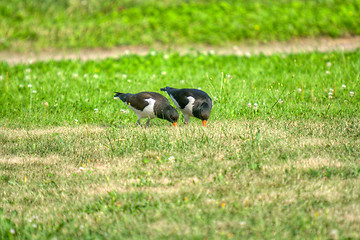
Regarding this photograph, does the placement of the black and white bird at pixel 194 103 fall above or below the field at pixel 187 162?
above

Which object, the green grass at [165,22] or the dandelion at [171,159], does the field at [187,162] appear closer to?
the dandelion at [171,159]

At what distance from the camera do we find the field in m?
3.37

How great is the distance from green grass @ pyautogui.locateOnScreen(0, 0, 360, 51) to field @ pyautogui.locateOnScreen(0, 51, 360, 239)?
320cm

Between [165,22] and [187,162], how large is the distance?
7.92m

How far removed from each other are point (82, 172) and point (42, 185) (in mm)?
405

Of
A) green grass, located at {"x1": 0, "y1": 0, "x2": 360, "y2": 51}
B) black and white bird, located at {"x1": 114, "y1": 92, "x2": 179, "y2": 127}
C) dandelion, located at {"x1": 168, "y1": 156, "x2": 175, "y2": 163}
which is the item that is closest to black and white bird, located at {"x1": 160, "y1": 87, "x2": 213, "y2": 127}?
black and white bird, located at {"x1": 114, "y1": 92, "x2": 179, "y2": 127}

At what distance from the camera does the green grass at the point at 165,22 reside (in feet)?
36.0

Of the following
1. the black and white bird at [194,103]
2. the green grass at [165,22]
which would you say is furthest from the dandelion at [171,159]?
the green grass at [165,22]

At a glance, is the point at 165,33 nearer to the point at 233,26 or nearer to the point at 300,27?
the point at 233,26

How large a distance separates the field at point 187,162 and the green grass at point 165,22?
320 cm

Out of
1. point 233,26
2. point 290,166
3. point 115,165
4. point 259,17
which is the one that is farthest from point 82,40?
point 290,166

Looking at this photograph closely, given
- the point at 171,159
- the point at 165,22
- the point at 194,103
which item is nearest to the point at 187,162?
the point at 171,159

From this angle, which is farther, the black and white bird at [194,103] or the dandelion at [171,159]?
the black and white bird at [194,103]

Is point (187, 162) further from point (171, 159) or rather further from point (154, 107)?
point (154, 107)
